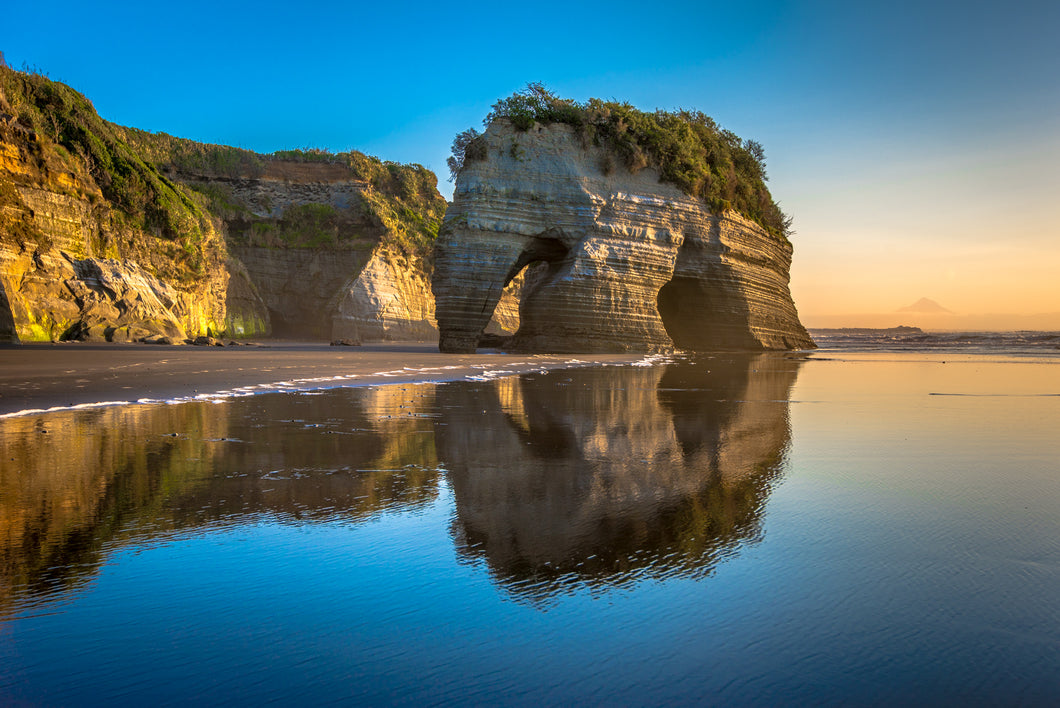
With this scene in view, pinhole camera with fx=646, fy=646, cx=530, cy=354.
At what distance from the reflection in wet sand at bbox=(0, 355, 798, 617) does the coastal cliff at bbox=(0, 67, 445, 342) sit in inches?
624

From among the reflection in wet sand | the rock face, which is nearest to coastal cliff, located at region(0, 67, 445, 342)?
the rock face

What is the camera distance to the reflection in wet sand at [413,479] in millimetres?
2338

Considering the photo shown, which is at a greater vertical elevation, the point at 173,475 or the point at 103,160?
the point at 103,160

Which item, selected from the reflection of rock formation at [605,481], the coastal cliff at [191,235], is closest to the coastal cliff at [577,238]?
the coastal cliff at [191,235]

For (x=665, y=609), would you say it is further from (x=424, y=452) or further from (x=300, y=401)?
(x=300, y=401)

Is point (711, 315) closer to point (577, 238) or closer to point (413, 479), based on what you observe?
point (577, 238)

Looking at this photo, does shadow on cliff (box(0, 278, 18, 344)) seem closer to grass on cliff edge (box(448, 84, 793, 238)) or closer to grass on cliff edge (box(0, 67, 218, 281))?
grass on cliff edge (box(0, 67, 218, 281))

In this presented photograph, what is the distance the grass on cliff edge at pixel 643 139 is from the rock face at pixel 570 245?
388mm

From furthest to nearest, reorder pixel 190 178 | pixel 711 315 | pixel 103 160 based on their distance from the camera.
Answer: pixel 190 178 < pixel 711 315 < pixel 103 160

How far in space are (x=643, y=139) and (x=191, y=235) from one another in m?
18.9

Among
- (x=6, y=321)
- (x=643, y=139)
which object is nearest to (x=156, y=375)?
(x=6, y=321)

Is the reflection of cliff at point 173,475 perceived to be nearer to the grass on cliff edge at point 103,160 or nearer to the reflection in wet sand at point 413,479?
the reflection in wet sand at point 413,479

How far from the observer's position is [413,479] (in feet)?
11.6

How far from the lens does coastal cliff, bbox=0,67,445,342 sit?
61.4 feet
